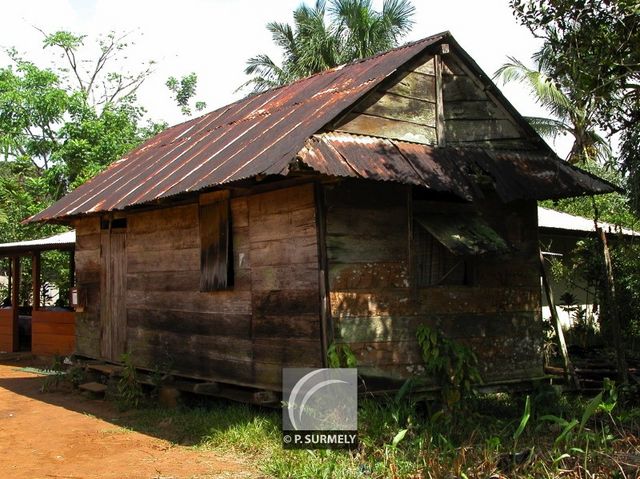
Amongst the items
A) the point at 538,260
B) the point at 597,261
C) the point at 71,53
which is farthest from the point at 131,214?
the point at 71,53

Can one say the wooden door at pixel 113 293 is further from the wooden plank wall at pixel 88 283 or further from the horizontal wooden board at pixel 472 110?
the horizontal wooden board at pixel 472 110

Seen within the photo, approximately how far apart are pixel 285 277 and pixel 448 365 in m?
2.04

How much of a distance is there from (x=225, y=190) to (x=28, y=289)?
1480cm

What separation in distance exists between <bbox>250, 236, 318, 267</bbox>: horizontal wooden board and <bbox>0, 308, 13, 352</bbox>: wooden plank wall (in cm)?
1168

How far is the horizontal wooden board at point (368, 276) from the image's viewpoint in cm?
747

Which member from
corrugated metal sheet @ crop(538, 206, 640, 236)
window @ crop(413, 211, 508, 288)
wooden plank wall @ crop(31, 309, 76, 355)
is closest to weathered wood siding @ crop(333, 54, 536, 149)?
window @ crop(413, 211, 508, 288)

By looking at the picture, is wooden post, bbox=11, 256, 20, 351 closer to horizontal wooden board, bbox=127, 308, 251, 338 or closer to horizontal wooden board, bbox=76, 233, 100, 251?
horizontal wooden board, bbox=76, 233, 100, 251

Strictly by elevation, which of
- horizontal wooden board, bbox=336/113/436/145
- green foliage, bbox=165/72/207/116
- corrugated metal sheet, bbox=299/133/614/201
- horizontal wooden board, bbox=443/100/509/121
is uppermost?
green foliage, bbox=165/72/207/116

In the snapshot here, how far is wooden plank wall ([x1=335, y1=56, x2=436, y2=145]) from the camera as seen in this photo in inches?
317

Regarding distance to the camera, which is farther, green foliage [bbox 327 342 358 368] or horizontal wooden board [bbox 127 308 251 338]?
horizontal wooden board [bbox 127 308 251 338]

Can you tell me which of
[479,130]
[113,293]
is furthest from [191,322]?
[479,130]

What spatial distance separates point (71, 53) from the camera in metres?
27.5

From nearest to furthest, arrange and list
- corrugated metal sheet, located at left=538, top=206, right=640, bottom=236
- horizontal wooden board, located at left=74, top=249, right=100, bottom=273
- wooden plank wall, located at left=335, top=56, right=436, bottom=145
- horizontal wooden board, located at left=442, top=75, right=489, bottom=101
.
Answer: wooden plank wall, located at left=335, top=56, right=436, bottom=145
horizontal wooden board, located at left=442, top=75, right=489, bottom=101
horizontal wooden board, located at left=74, top=249, right=100, bottom=273
corrugated metal sheet, located at left=538, top=206, right=640, bottom=236

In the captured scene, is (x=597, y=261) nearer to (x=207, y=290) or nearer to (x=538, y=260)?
(x=538, y=260)
